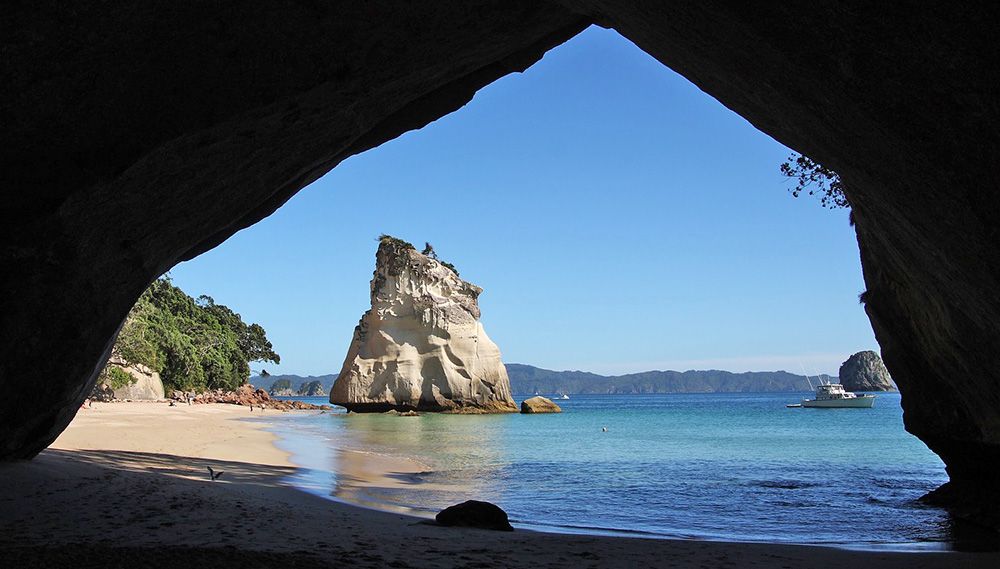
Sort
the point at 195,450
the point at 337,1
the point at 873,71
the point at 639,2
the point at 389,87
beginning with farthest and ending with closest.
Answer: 1. the point at 195,450
2. the point at 389,87
3. the point at 337,1
4. the point at 639,2
5. the point at 873,71

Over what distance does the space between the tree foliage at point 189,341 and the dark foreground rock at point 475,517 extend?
33.2 metres

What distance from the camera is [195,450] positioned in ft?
58.1

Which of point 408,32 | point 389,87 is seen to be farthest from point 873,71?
point 389,87

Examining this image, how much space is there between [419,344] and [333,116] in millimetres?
48149

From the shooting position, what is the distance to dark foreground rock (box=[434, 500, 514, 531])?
27.6 feet

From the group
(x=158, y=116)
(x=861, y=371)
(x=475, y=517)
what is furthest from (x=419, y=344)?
(x=861, y=371)

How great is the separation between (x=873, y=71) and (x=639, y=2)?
71.7 inches

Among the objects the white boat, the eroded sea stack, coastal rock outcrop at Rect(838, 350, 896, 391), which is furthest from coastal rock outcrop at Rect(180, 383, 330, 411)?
coastal rock outcrop at Rect(838, 350, 896, 391)

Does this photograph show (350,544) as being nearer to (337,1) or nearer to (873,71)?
(337,1)

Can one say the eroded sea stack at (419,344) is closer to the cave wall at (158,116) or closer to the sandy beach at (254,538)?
the sandy beach at (254,538)

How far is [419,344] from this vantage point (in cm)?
5459

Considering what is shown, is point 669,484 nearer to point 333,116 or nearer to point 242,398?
point 333,116

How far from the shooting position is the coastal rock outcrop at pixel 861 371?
528 ft

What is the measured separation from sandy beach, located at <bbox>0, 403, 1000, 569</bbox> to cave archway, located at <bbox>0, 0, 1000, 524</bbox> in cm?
143
